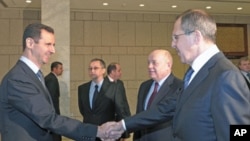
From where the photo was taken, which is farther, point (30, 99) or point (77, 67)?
point (77, 67)

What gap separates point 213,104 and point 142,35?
10.1 m

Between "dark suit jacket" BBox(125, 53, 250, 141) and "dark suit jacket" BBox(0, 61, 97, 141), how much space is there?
3.44 feet

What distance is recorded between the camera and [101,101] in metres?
5.26

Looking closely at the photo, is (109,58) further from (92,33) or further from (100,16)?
(100,16)

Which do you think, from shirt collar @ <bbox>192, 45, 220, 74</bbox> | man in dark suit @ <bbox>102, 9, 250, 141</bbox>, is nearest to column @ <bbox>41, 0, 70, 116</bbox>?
man in dark suit @ <bbox>102, 9, 250, 141</bbox>

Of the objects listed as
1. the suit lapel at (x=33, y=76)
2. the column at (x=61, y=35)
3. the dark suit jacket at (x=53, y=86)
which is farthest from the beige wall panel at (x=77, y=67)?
the suit lapel at (x=33, y=76)

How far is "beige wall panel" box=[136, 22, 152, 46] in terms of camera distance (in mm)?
11758

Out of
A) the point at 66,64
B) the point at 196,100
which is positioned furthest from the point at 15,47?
the point at 196,100

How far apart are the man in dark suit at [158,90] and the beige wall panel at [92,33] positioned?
7.66m

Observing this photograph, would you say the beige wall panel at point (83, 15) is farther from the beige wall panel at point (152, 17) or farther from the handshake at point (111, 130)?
the handshake at point (111, 130)

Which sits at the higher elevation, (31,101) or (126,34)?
(126,34)

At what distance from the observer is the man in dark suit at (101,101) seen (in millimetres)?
5254

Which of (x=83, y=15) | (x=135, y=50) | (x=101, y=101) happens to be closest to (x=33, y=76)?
(x=101, y=101)

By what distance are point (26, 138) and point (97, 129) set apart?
2.08ft
